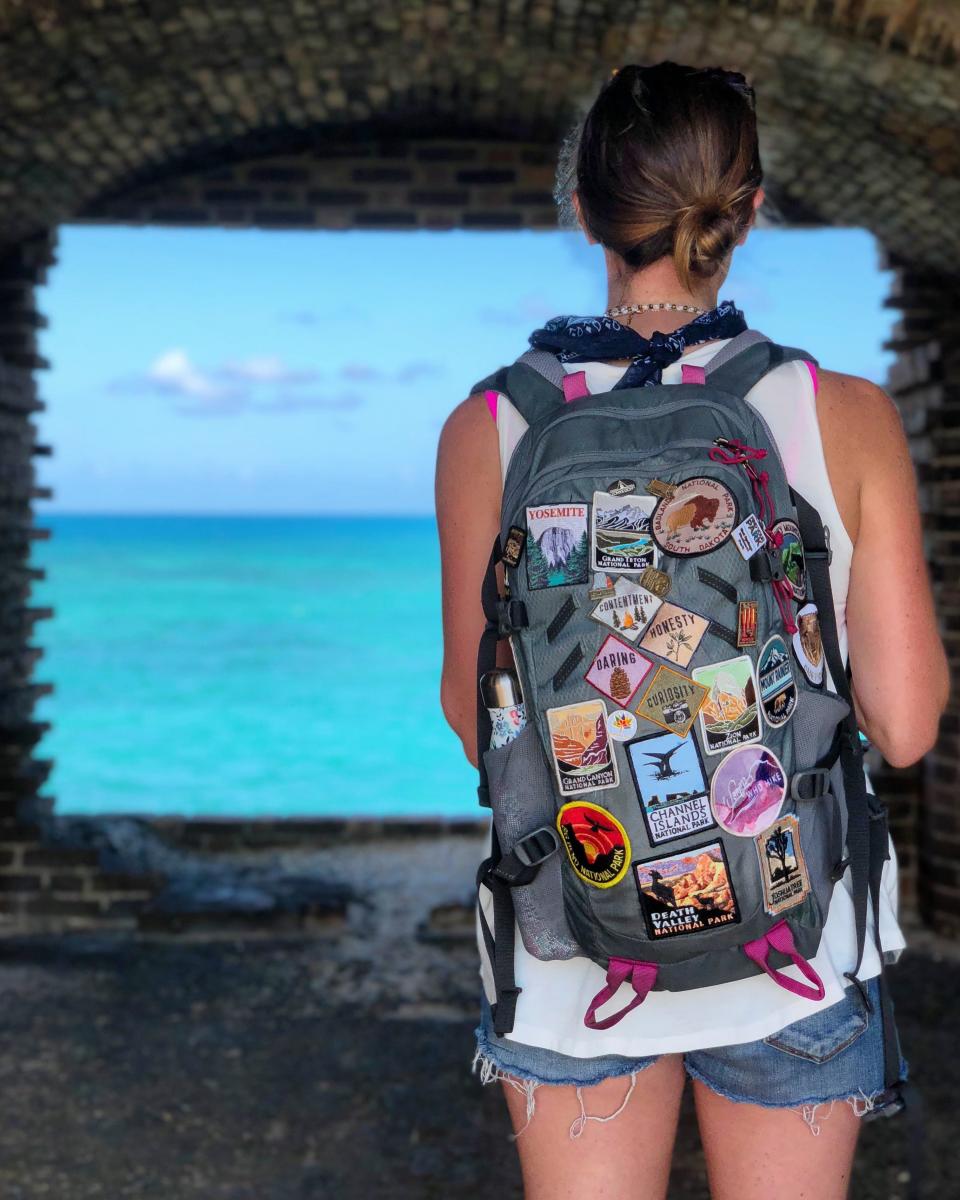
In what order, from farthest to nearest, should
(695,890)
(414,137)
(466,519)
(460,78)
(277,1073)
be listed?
(414,137) < (460,78) < (277,1073) < (466,519) < (695,890)

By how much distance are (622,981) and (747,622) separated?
0.41 m

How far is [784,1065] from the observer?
55.1 inches

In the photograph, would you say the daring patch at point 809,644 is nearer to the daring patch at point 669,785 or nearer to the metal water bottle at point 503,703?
the daring patch at point 669,785

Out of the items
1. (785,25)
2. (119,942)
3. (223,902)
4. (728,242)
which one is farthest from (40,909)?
(728,242)

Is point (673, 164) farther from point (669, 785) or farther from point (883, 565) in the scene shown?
point (669, 785)

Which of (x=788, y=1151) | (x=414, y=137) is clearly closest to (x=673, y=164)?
(x=788, y=1151)

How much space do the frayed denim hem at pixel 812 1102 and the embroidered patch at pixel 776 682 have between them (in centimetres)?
43

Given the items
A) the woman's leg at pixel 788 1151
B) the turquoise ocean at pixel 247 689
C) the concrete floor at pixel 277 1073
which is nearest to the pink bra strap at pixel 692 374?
the woman's leg at pixel 788 1151

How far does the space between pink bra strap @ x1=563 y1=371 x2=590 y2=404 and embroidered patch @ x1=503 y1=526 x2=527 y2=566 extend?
0.16 metres

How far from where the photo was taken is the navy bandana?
4.78 ft

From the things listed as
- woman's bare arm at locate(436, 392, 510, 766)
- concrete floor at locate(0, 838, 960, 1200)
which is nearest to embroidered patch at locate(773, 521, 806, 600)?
woman's bare arm at locate(436, 392, 510, 766)

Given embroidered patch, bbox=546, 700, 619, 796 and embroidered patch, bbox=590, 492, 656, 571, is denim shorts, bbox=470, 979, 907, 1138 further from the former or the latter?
embroidered patch, bbox=590, 492, 656, 571

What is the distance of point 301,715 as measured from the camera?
25.3 meters

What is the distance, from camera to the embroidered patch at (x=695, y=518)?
4.42 ft
